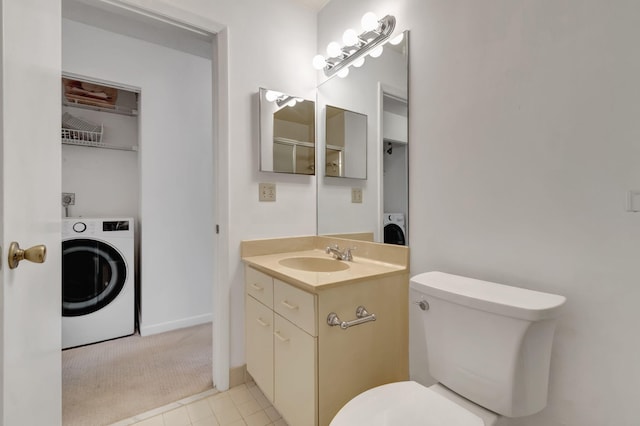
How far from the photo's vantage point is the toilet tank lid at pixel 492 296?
798 millimetres

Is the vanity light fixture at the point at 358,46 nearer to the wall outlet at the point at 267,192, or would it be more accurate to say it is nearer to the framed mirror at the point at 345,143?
the framed mirror at the point at 345,143

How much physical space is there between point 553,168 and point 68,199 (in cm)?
330

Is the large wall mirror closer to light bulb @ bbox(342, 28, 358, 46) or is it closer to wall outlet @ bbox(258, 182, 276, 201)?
light bulb @ bbox(342, 28, 358, 46)

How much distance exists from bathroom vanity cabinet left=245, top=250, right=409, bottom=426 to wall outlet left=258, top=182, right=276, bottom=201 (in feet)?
1.71

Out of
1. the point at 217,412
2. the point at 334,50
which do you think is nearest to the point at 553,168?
the point at 334,50

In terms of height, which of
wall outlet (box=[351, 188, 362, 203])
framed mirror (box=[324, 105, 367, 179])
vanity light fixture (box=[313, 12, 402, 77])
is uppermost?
vanity light fixture (box=[313, 12, 402, 77])

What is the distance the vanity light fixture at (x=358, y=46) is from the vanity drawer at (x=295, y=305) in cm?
134

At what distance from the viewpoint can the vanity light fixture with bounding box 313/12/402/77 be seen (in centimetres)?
146

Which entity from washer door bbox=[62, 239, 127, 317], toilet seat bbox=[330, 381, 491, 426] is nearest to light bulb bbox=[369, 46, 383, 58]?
toilet seat bbox=[330, 381, 491, 426]

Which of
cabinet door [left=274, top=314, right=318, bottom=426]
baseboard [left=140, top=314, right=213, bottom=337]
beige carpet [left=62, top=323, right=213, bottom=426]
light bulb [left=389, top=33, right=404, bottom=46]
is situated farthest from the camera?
baseboard [left=140, top=314, right=213, bottom=337]

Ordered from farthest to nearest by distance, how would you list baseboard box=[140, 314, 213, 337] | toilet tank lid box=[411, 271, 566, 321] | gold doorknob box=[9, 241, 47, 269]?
baseboard box=[140, 314, 213, 337] < toilet tank lid box=[411, 271, 566, 321] < gold doorknob box=[9, 241, 47, 269]

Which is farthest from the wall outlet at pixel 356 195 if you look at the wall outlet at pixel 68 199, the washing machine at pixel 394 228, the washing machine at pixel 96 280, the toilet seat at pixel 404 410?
the wall outlet at pixel 68 199

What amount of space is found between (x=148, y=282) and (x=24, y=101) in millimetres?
1968

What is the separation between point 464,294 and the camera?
0.94m
